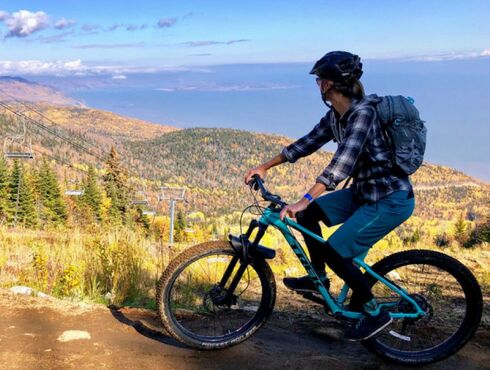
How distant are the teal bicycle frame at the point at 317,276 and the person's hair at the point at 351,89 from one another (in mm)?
992

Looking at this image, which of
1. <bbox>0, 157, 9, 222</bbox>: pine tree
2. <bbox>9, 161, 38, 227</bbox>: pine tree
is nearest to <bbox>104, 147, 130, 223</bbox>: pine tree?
<bbox>9, 161, 38, 227</bbox>: pine tree

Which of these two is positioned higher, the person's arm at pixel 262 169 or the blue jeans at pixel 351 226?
the person's arm at pixel 262 169

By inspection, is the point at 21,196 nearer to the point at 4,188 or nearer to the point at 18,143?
the point at 4,188

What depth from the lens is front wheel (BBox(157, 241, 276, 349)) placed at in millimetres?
3709

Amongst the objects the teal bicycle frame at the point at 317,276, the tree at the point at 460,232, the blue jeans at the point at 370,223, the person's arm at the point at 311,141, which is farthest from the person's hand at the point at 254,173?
the tree at the point at 460,232

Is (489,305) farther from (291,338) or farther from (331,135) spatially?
(331,135)

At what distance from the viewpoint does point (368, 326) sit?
364 centimetres

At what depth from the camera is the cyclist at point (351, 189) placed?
3162 millimetres

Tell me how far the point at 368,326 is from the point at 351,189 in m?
1.05

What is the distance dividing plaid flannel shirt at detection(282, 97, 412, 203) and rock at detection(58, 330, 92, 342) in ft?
7.63

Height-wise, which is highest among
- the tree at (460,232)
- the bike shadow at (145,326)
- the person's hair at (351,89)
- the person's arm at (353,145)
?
the person's hair at (351,89)

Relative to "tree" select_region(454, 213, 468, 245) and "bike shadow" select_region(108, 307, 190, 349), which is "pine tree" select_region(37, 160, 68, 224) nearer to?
"tree" select_region(454, 213, 468, 245)

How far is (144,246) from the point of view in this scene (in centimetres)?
715

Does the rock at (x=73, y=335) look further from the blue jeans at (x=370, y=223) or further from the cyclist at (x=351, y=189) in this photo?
the blue jeans at (x=370, y=223)
